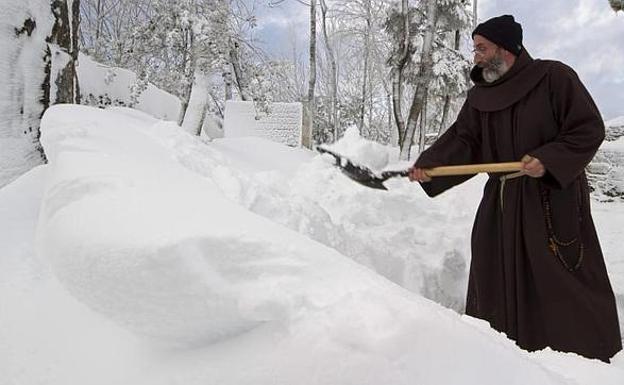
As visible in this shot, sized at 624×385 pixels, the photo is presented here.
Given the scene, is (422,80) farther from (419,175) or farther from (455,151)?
(419,175)

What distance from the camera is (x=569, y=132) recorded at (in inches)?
102

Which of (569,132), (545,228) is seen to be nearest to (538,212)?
(545,228)

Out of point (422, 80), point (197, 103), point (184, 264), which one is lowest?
point (184, 264)

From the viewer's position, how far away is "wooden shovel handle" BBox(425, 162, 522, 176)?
2.53 metres

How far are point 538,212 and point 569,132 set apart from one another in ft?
1.40

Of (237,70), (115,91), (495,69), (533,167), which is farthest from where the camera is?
(115,91)

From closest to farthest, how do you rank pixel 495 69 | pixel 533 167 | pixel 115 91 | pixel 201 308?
1. pixel 201 308
2. pixel 533 167
3. pixel 495 69
4. pixel 115 91

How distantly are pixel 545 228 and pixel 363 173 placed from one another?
40.9 inches

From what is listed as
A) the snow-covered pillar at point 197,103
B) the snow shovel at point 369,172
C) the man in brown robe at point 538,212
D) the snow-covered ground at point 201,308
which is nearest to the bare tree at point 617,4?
the man in brown robe at point 538,212

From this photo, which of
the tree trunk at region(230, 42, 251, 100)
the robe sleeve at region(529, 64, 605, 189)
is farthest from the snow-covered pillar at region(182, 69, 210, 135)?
the robe sleeve at region(529, 64, 605, 189)

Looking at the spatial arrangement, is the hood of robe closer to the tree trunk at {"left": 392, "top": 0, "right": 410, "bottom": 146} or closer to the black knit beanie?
the black knit beanie

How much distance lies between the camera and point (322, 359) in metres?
0.82

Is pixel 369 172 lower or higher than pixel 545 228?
higher

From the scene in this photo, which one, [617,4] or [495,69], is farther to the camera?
[617,4]
